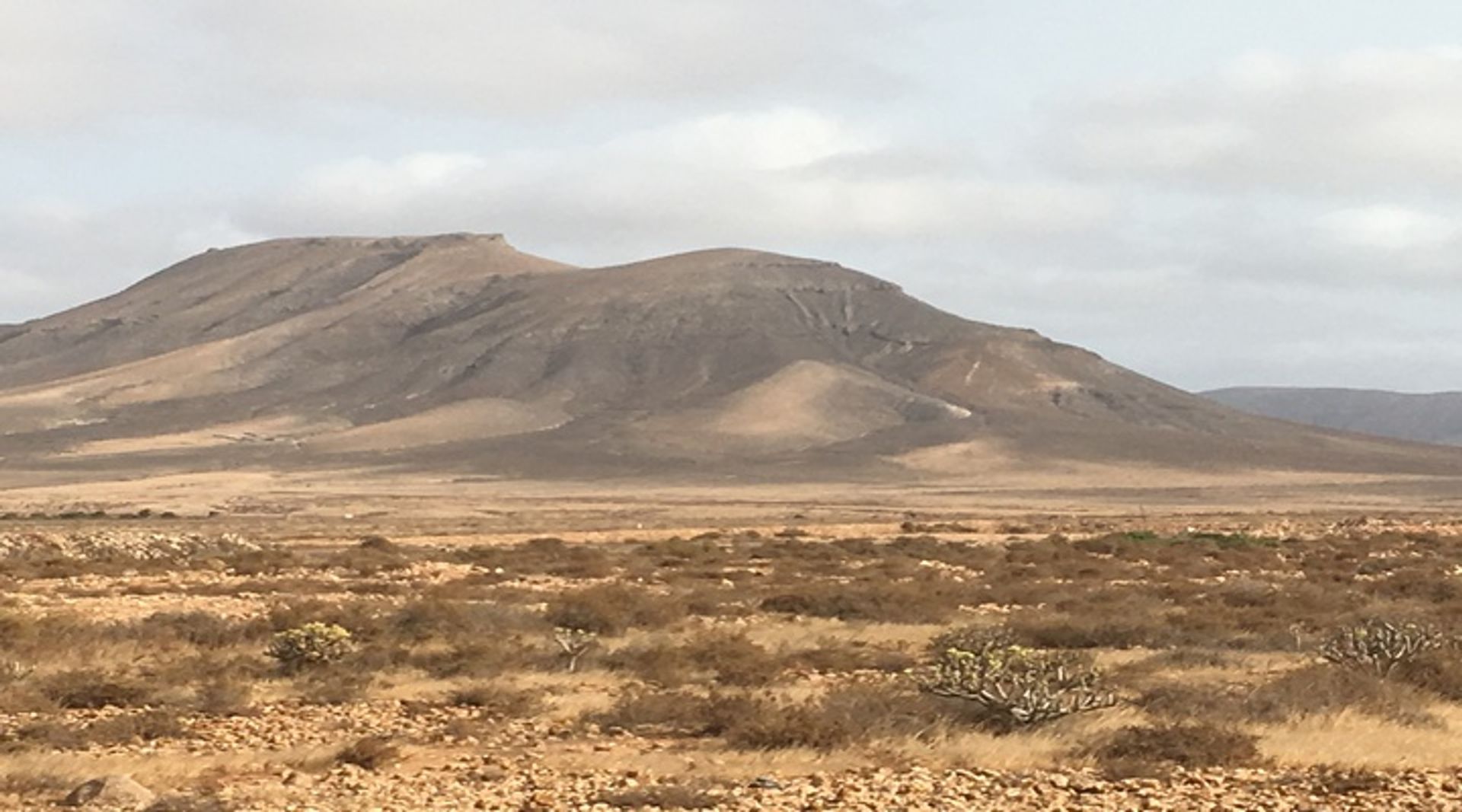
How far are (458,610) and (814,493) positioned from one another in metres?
94.9

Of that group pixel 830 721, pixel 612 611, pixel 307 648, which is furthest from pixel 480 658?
pixel 830 721

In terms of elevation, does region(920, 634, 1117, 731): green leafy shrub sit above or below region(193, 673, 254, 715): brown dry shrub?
above

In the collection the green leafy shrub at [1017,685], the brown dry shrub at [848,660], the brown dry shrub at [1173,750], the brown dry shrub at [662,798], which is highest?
the green leafy shrub at [1017,685]

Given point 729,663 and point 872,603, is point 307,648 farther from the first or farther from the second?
point 872,603

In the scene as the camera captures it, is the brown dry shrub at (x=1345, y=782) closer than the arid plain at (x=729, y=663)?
Yes

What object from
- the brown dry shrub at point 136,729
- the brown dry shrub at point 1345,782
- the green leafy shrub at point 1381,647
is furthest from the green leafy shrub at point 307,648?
the green leafy shrub at point 1381,647

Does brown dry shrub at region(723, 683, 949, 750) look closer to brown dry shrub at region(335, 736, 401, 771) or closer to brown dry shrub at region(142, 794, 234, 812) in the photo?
brown dry shrub at region(335, 736, 401, 771)

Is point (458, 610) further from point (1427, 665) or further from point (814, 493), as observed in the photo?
point (814, 493)

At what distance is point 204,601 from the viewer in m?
27.1

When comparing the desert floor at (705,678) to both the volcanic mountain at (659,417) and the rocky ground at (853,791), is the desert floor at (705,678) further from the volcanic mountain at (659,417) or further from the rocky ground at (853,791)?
the volcanic mountain at (659,417)

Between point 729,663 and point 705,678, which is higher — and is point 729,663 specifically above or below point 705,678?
above

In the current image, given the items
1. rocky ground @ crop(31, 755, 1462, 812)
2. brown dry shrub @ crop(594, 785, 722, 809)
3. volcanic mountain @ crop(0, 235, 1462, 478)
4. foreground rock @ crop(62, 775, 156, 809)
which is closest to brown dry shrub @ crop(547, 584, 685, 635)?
rocky ground @ crop(31, 755, 1462, 812)

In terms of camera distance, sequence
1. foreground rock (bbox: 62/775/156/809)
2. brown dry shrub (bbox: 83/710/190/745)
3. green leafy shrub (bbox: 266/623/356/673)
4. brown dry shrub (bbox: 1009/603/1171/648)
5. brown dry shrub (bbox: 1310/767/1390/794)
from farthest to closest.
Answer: brown dry shrub (bbox: 1009/603/1171/648)
green leafy shrub (bbox: 266/623/356/673)
brown dry shrub (bbox: 83/710/190/745)
brown dry shrub (bbox: 1310/767/1390/794)
foreground rock (bbox: 62/775/156/809)

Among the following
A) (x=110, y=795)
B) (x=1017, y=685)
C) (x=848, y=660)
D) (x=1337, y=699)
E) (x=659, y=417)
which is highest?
(x=659, y=417)
